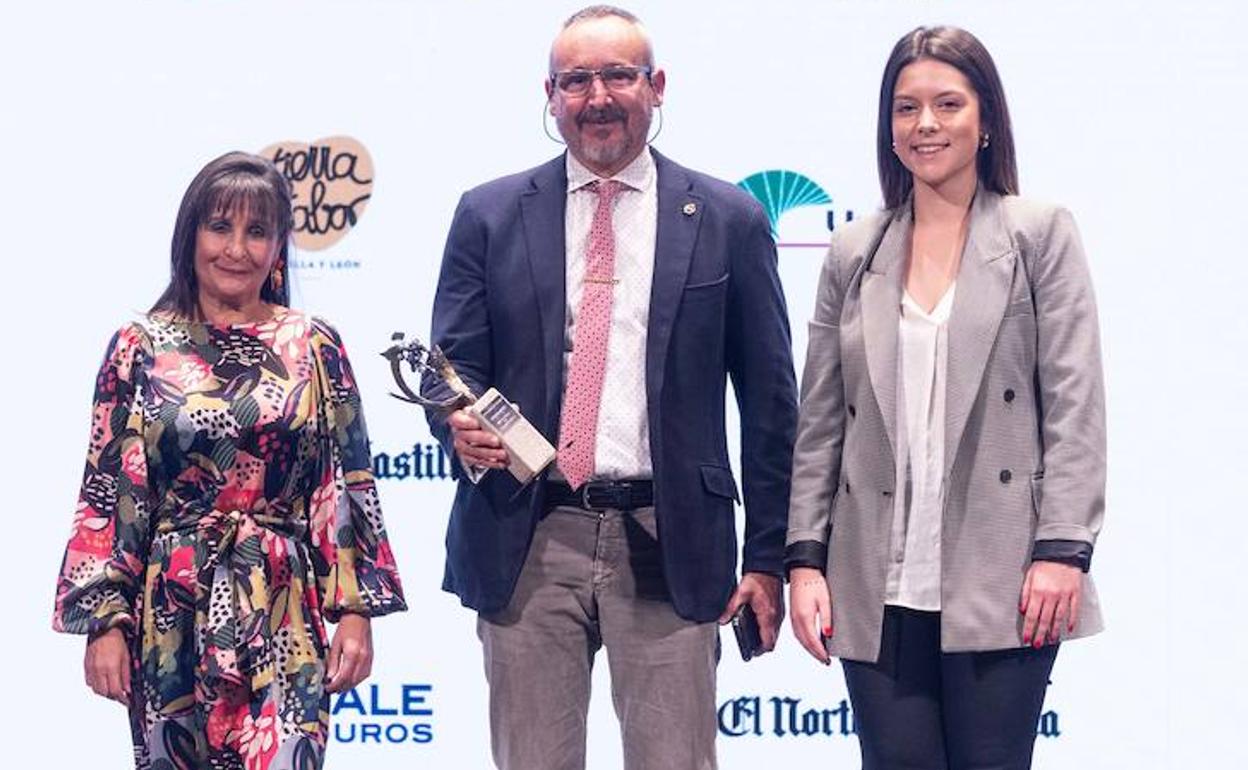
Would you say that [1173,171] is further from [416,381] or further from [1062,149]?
[416,381]

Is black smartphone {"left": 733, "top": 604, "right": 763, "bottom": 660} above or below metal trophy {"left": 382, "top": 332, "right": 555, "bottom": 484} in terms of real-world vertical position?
below

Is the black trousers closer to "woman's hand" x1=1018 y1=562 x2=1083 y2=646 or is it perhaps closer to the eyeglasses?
"woman's hand" x1=1018 y1=562 x2=1083 y2=646

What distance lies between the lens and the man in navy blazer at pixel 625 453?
300 cm

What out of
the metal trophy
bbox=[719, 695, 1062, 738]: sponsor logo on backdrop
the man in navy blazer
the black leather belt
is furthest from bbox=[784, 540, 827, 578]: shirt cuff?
bbox=[719, 695, 1062, 738]: sponsor logo on backdrop

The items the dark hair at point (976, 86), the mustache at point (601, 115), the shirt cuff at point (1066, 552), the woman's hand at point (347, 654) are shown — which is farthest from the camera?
the mustache at point (601, 115)

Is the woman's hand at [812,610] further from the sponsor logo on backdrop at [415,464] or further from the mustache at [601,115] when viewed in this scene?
the sponsor logo on backdrop at [415,464]

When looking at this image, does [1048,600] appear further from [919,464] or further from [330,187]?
[330,187]

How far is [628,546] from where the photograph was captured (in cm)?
300

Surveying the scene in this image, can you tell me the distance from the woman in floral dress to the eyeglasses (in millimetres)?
529

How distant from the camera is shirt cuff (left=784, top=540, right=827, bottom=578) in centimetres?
286

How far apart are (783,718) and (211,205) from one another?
2102 mm

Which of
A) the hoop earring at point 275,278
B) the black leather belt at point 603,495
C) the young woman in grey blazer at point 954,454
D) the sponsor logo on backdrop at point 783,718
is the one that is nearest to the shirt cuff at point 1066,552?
the young woman in grey blazer at point 954,454

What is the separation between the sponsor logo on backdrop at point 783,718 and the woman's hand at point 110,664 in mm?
1901

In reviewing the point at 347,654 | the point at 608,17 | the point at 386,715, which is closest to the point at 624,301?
the point at 608,17
